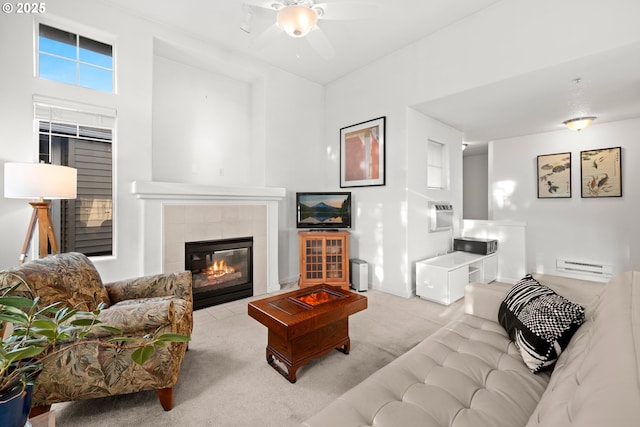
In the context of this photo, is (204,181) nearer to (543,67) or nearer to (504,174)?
(543,67)

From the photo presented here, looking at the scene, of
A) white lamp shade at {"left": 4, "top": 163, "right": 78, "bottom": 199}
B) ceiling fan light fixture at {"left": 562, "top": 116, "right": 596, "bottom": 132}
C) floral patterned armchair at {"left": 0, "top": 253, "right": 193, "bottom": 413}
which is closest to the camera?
floral patterned armchair at {"left": 0, "top": 253, "right": 193, "bottom": 413}

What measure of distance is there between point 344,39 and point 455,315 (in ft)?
11.3

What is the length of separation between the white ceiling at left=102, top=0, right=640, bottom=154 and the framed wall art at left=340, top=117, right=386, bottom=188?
679 millimetres

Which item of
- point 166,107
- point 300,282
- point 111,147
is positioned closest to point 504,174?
point 300,282

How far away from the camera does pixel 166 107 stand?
3.67 metres

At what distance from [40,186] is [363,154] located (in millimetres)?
3492

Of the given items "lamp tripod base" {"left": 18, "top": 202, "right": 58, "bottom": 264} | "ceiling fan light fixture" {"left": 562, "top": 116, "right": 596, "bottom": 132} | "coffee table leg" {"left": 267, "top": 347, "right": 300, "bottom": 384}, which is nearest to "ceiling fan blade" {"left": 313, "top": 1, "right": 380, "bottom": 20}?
"coffee table leg" {"left": 267, "top": 347, "right": 300, "bottom": 384}

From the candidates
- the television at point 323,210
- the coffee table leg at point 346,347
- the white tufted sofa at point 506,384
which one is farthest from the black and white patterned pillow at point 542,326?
the television at point 323,210

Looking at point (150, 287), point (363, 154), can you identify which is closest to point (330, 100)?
point (363, 154)

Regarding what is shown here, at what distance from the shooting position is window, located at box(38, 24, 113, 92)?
2.77 metres

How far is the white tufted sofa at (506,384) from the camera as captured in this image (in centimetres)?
66

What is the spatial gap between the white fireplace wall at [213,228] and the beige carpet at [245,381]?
0.81 metres

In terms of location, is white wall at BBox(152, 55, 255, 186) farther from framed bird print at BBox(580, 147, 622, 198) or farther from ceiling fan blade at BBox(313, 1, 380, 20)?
framed bird print at BBox(580, 147, 622, 198)

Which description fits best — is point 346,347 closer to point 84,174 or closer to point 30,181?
point 30,181
